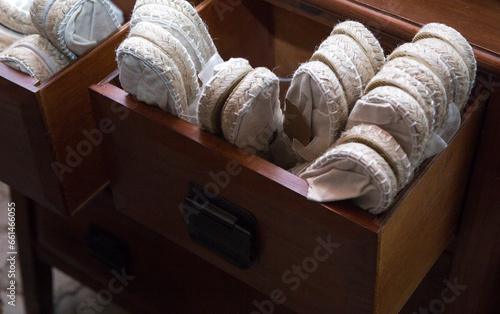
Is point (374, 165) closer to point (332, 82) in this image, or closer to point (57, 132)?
point (332, 82)

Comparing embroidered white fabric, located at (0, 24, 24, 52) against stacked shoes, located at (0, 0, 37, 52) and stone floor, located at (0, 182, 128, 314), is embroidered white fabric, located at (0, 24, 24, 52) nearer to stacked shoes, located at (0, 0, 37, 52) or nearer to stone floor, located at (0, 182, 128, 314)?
stacked shoes, located at (0, 0, 37, 52)

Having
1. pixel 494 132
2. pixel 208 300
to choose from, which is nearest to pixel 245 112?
pixel 494 132

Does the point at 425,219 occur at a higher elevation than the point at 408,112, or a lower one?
lower

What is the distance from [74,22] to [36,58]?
7 centimetres

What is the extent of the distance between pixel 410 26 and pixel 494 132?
0.16 meters

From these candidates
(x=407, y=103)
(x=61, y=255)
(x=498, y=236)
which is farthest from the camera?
(x=61, y=255)

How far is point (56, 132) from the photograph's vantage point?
0.81 metres

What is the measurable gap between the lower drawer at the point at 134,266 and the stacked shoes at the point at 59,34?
0.27 metres

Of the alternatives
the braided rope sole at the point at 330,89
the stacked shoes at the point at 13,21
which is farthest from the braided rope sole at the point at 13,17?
the braided rope sole at the point at 330,89

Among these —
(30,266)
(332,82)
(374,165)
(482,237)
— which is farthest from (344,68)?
(30,266)

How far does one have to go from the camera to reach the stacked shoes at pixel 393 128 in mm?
603

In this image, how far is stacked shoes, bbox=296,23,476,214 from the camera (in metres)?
0.60

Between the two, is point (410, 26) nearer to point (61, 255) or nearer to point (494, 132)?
point (494, 132)

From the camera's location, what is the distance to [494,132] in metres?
0.76
